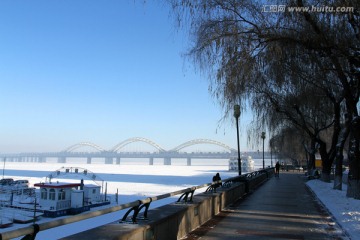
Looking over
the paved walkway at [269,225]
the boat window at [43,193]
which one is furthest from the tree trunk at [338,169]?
the boat window at [43,193]

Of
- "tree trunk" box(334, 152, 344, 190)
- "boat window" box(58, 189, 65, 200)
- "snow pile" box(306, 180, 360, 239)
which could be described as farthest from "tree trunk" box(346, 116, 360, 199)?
"boat window" box(58, 189, 65, 200)

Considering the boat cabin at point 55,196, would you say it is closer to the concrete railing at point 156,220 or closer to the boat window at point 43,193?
the boat window at point 43,193

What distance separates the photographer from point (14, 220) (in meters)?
29.8

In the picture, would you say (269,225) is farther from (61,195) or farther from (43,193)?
(43,193)

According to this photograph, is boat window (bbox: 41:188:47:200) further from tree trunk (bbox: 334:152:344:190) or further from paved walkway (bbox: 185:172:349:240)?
paved walkway (bbox: 185:172:349:240)

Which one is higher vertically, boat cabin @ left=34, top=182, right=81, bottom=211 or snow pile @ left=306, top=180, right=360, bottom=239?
snow pile @ left=306, top=180, right=360, bottom=239

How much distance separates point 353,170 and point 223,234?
427 inches

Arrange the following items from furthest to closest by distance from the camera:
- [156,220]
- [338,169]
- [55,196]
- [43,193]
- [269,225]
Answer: [43,193] → [55,196] → [338,169] → [269,225] → [156,220]

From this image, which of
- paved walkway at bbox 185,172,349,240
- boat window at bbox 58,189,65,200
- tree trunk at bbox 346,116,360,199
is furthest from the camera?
boat window at bbox 58,189,65,200

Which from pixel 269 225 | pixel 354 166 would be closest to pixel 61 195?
pixel 354 166

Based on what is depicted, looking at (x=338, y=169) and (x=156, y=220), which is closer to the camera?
(x=156, y=220)

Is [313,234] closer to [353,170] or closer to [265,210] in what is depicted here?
[265,210]

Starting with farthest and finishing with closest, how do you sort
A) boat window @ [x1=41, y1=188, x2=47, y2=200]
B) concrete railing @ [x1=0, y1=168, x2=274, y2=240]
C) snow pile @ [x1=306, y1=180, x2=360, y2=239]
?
boat window @ [x1=41, y1=188, x2=47, y2=200], snow pile @ [x1=306, y1=180, x2=360, y2=239], concrete railing @ [x1=0, y1=168, x2=274, y2=240]

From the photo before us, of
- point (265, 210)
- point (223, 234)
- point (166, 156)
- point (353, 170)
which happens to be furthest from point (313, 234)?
point (166, 156)
